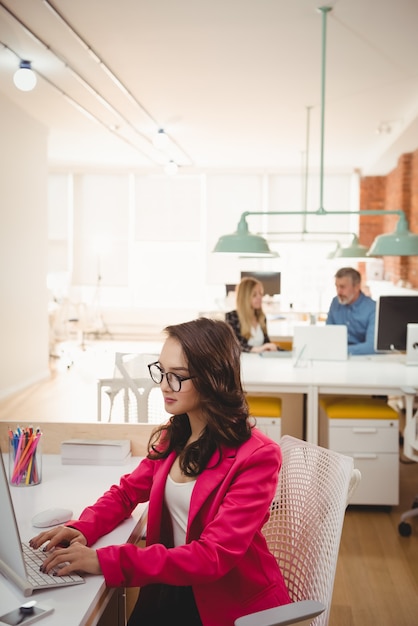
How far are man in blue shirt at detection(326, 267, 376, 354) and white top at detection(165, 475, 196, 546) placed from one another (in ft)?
13.0

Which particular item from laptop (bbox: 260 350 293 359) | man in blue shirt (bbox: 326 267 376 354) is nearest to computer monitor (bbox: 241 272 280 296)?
man in blue shirt (bbox: 326 267 376 354)

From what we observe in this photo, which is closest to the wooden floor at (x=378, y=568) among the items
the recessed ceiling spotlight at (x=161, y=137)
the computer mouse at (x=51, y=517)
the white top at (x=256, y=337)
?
the computer mouse at (x=51, y=517)

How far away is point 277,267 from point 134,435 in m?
9.49

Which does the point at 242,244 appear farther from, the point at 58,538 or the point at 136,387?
the point at 58,538

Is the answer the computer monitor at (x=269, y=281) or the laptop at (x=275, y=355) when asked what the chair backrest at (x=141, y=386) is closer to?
the laptop at (x=275, y=355)

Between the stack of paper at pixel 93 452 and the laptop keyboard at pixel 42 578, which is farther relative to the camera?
the stack of paper at pixel 93 452

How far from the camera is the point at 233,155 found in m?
10.4

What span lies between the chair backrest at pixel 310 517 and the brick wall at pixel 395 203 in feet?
17.8

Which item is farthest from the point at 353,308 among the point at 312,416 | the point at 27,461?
the point at 27,461

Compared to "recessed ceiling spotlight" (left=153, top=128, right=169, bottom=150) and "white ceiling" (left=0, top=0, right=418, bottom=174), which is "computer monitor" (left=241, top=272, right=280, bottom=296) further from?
"recessed ceiling spotlight" (left=153, top=128, right=169, bottom=150)

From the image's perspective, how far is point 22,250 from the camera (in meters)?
7.36

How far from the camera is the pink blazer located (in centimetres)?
151

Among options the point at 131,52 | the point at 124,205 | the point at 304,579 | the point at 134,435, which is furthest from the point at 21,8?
the point at 124,205

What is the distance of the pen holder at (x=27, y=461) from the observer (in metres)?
2.16
